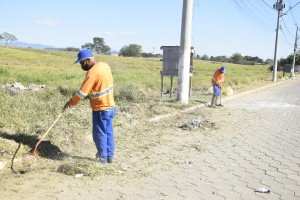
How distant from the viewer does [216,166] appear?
5824 mm

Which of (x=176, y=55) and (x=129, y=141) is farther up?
(x=176, y=55)

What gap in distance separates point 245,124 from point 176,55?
169 inches

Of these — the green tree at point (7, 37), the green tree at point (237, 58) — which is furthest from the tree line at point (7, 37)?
the green tree at point (237, 58)

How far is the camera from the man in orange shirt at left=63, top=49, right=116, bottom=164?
5199mm

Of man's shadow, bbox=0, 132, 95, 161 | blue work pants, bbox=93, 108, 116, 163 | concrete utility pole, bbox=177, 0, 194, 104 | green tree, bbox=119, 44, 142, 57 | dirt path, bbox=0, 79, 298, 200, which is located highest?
green tree, bbox=119, 44, 142, 57

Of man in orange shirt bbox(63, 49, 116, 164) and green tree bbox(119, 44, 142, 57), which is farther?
green tree bbox(119, 44, 142, 57)

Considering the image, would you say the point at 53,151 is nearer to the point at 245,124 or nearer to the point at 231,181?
the point at 231,181

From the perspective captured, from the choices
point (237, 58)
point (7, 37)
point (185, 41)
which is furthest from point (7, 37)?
point (185, 41)

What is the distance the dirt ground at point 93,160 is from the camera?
179 inches

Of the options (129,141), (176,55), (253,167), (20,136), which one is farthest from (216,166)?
(176,55)

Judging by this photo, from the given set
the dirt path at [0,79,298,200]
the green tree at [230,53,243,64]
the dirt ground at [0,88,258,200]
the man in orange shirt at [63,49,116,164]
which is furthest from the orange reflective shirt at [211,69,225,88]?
A: the green tree at [230,53,243,64]

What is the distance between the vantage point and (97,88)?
5301 mm

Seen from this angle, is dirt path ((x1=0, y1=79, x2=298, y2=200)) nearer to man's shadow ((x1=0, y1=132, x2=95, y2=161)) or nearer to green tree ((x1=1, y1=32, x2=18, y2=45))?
man's shadow ((x1=0, y1=132, x2=95, y2=161))

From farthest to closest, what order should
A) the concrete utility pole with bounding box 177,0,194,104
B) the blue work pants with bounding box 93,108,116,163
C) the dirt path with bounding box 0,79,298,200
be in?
the concrete utility pole with bounding box 177,0,194,104
the blue work pants with bounding box 93,108,116,163
the dirt path with bounding box 0,79,298,200
